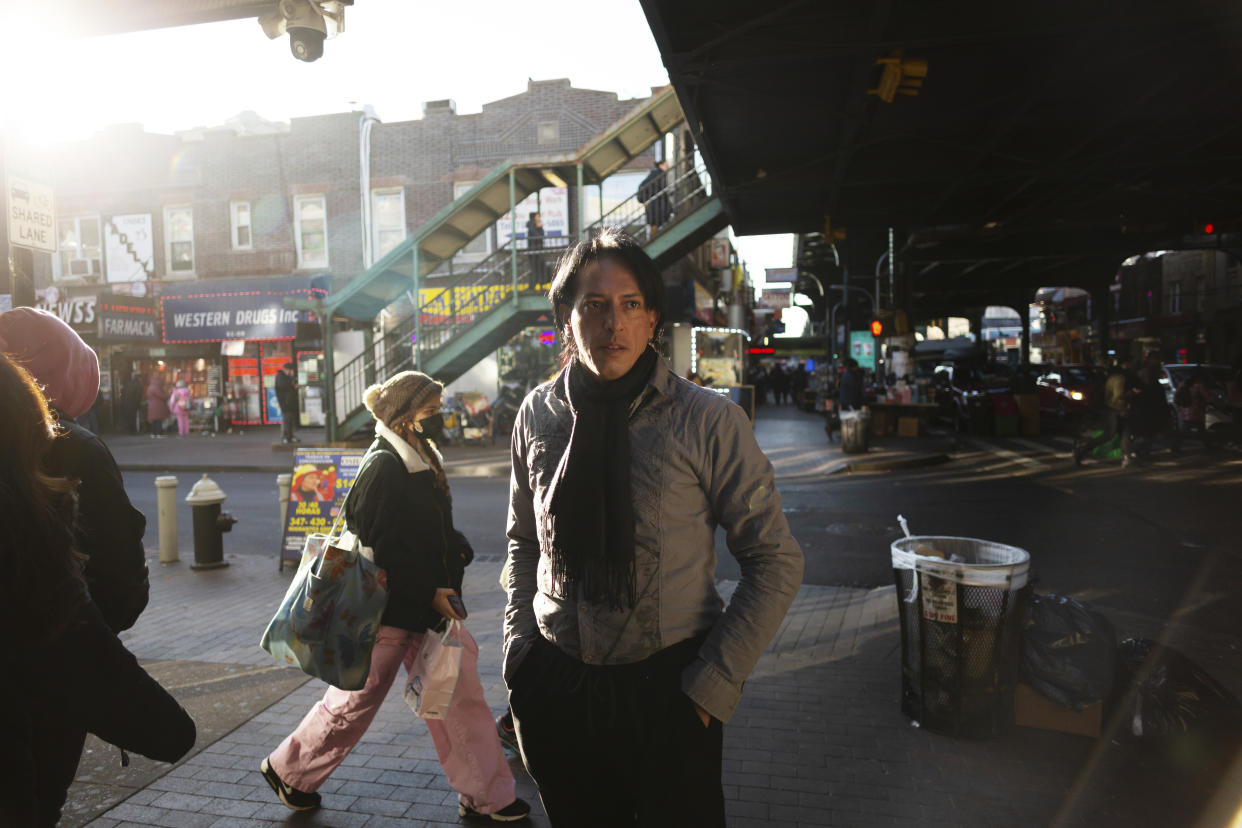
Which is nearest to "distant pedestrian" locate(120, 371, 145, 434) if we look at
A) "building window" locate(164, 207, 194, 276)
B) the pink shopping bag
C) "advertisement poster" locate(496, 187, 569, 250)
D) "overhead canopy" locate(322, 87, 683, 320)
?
"building window" locate(164, 207, 194, 276)

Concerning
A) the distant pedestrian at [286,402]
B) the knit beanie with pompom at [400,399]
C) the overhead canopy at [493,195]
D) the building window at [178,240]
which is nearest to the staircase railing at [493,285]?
the overhead canopy at [493,195]

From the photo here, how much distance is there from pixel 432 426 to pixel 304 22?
5.35 m

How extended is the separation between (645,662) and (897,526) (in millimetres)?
7934

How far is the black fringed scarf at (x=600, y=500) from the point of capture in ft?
6.34

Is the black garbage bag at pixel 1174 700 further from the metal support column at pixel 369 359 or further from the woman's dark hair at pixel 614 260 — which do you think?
the metal support column at pixel 369 359

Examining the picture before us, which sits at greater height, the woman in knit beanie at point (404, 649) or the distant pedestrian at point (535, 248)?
the distant pedestrian at point (535, 248)

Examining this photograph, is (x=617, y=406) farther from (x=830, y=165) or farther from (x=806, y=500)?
(x=830, y=165)

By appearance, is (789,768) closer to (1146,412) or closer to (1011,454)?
(1146,412)

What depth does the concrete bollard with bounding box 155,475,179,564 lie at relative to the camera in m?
7.88

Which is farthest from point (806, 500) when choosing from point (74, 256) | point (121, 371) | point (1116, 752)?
point (74, 256)

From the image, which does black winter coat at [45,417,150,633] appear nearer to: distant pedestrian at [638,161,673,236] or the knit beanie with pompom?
the knit beanie with pompom

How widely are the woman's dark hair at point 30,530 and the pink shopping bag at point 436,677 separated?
160 centimetres

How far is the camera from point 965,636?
3.71 metres

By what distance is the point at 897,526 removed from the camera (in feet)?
30.1
